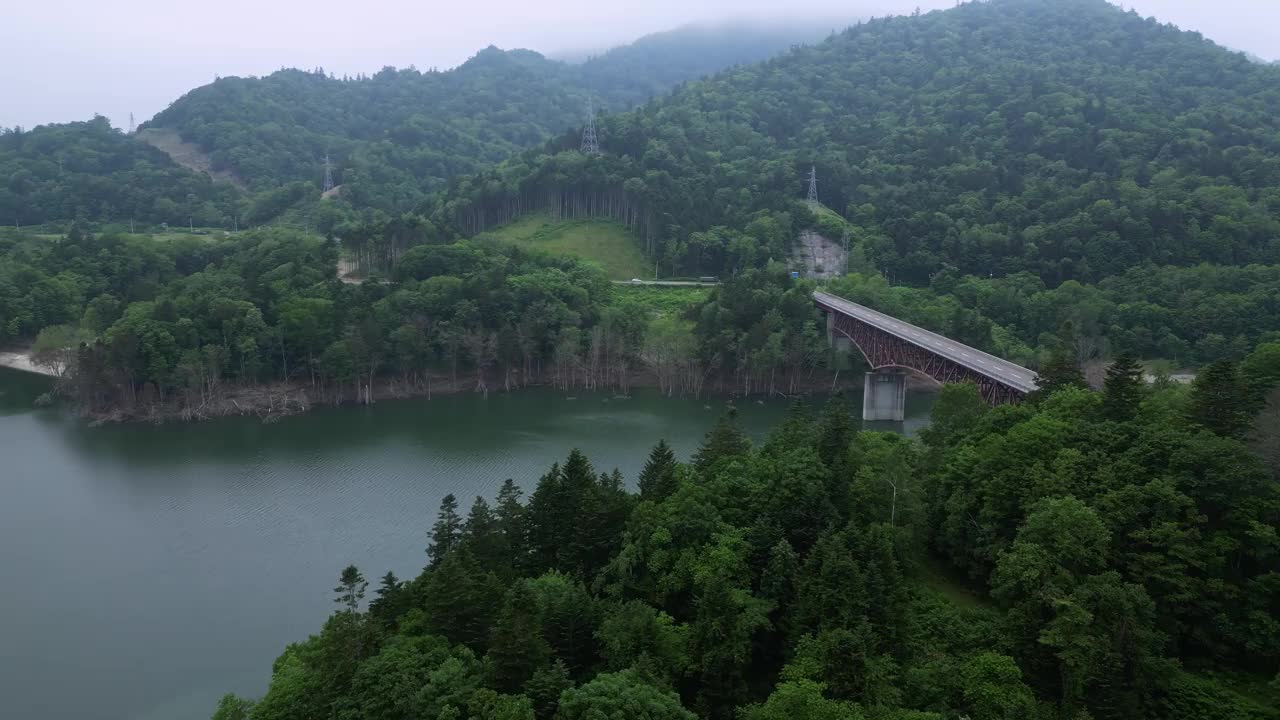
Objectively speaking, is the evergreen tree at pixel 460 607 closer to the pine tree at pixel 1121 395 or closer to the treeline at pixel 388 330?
the pine tree at pixel 1121 395

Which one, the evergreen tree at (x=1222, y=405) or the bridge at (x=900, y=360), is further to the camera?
the bridge at (x=900, y=360)

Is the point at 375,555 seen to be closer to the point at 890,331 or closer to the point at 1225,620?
the point at 1225,620

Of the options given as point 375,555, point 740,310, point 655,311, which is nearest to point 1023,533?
point 375,555

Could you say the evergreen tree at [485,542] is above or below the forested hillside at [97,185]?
below

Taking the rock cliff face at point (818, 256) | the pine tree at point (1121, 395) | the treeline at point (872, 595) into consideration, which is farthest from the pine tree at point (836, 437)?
the rock cliff face at point (818, 256)

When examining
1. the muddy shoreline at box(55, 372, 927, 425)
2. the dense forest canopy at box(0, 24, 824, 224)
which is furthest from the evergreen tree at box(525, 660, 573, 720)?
the dense forest canopy at box(0, 24, 824, 224)

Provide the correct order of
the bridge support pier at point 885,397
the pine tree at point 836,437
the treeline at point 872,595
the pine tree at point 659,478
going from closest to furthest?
the treeline at point 872,595 < the pine tree at point 659,478 < the pine tree at point 836,437 < the bridge support pier at point 885,397

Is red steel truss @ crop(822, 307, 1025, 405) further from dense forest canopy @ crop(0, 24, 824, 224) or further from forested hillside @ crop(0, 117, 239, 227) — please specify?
forested hillside @ crop(0, 117, 239, 227)
